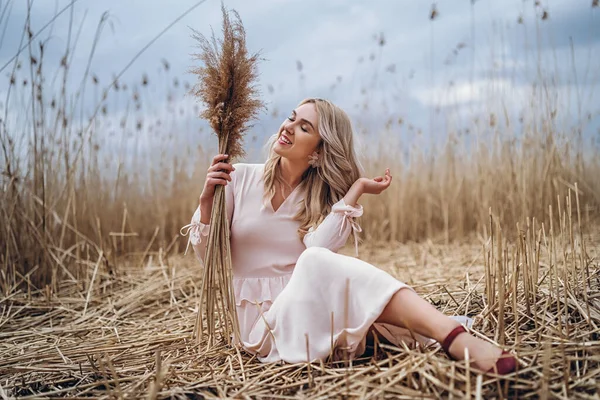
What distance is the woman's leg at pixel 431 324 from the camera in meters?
1.48

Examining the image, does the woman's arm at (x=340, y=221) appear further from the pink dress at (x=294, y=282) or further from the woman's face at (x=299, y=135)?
the woman's face at (x=299, y=135)

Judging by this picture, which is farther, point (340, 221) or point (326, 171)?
point (326, 171)

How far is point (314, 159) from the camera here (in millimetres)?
2201

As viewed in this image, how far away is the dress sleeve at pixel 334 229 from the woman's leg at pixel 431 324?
1.42 feet

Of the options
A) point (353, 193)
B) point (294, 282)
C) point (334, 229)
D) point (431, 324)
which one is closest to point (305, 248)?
point (334, 229)

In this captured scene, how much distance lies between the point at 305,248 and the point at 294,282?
1.28ft

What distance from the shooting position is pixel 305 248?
217cm

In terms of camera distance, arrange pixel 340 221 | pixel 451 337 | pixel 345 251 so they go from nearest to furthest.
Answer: pixel 451 337 < pixel 340 221 < pixel 345 251

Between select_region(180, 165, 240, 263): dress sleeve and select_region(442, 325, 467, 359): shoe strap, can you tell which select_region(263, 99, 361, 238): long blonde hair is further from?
select_region(442, 325, 467, 359): shoe strap

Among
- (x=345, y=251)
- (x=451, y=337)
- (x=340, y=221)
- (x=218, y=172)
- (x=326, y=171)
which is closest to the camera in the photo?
(x=451, y=337)

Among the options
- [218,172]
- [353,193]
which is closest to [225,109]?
[218,172]

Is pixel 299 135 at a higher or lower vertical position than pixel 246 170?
higher

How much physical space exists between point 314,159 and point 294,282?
59 centimetres

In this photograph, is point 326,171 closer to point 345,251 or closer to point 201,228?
point 201,228
